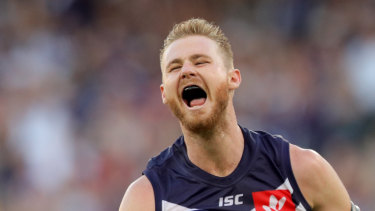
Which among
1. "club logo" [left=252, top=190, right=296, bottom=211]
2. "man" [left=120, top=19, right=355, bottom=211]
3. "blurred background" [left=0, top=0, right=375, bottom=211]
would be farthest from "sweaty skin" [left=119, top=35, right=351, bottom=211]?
"blurred background" [left=0, top=0, right=375, bottom=211]

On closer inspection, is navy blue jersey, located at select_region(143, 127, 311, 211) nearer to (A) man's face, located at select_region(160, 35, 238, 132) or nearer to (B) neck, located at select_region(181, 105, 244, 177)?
(B) neck, located at select_region(181, 105, 244, 177)

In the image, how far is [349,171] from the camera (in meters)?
8.66

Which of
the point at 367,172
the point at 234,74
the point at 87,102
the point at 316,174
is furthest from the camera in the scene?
the point at 87,102

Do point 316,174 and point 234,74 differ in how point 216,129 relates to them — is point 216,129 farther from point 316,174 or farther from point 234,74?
point 316,174

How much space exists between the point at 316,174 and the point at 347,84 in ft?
19.0

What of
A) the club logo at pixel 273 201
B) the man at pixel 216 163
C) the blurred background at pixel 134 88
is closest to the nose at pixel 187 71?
the man at pixel 216 163

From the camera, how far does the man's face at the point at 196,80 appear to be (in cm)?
365

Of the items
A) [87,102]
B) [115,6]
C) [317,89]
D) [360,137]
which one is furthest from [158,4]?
[360,137]

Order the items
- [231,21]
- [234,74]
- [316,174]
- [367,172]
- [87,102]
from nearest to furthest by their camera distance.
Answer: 1. [316,174]
2. [234,74]
3. [367,172]
4. [87,102]
5. [231,21]

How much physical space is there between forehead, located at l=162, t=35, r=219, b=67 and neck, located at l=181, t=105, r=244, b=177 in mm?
396

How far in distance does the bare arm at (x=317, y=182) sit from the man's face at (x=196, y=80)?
0.52 meters

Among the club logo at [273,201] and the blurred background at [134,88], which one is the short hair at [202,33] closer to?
the club logo at [273,201]

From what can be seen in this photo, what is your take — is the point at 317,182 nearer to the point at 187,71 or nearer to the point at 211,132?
the point at 211,132

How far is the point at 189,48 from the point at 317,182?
1.04 m
